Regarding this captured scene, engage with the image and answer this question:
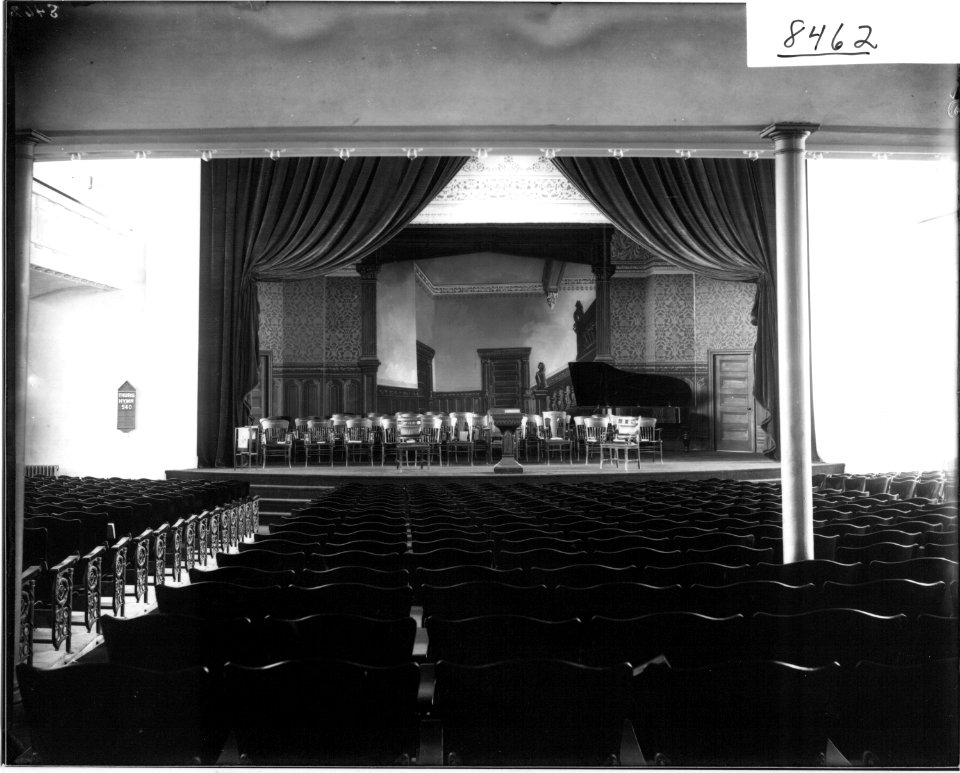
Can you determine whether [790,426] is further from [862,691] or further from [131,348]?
[131,348]

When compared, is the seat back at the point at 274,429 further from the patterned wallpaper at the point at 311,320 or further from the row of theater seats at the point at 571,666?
the row of theater seats at the point at 571,666

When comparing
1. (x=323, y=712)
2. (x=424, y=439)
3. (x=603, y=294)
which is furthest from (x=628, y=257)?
(x=323, y=712)

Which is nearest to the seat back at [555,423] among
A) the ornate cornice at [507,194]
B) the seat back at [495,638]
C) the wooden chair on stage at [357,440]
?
the wooden chair on stage at [357,440]

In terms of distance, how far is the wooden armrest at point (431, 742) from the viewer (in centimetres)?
236

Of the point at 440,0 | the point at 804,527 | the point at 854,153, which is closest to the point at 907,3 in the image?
the point at 440,0

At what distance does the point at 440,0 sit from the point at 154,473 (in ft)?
34.0

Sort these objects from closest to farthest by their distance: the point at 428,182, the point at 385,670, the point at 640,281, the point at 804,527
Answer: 1. the point at 385,670
2. the point at 804,527
3. the point at 428,182
4. the point at 640,281

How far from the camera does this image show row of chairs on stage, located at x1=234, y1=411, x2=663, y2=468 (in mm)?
12055

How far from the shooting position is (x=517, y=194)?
50.4 feet

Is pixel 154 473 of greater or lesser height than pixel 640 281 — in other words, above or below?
below

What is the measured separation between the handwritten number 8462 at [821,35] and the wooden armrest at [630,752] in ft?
8.37

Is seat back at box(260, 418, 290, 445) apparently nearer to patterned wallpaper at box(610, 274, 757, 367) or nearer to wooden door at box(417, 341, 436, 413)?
wooden door at box(417, 341, 436, 413)

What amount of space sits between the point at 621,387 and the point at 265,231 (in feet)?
23.9

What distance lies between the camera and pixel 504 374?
18031 mm
